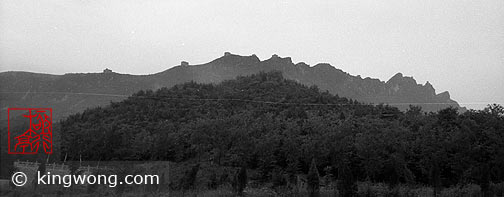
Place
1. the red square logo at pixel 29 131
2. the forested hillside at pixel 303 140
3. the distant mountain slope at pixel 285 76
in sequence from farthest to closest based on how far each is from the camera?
the distant mountain slope at pixel 285 76, the forested hillside at pixel 303 140, the red square logo at pixel 29 131

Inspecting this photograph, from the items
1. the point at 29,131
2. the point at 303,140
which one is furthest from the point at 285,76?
the point at 29,131

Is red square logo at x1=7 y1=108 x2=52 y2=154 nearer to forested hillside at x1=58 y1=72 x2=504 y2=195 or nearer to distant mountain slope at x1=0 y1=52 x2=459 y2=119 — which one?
forested hillside at x1=58 y1=72 x2=504 y2=195

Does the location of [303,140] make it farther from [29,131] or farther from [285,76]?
[285,76]

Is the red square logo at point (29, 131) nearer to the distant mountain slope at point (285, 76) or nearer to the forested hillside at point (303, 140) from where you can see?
the forested hillside at point (303, 140)

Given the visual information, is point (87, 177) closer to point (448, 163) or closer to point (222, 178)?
point (222, 178)

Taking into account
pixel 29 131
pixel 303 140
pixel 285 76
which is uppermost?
pixel 285 76

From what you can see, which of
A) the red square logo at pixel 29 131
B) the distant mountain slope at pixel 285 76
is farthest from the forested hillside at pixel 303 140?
the red square logo at pixel 29 131

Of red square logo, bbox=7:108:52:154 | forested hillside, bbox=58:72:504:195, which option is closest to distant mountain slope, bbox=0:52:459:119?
forested hillside, bbox=58:72:504:195
